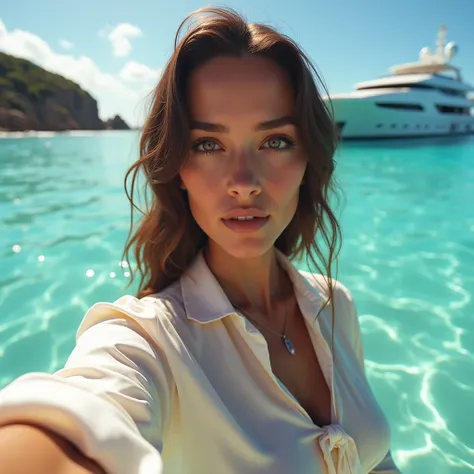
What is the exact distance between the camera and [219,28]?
101cm

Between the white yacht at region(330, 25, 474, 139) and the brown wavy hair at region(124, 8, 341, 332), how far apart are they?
18183mm

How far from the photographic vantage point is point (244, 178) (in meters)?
0.97

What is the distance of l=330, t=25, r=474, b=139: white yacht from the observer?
1980 centimetres

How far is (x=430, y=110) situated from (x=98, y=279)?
24.2 meters

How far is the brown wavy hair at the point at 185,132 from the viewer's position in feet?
3.28

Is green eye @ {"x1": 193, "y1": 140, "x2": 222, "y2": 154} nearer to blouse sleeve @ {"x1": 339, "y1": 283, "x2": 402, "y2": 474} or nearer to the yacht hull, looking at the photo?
blouse sleeve @ {"x1": 339, "y1": 283, "x2": 402, "y2": 474}

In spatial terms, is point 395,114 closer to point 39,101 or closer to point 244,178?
point 244,178

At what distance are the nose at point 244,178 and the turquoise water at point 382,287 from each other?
56 cm

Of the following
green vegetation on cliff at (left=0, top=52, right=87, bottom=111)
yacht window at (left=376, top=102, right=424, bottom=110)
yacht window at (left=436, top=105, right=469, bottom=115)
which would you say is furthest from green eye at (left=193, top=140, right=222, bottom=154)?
green vegetation on cliff at (left=0, top=52, right=87, bottom=111)

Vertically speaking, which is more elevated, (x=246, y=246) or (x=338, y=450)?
(x=246, y=246)

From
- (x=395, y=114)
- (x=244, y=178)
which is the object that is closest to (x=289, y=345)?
(x=244, y=178)

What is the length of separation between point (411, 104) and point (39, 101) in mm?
45016

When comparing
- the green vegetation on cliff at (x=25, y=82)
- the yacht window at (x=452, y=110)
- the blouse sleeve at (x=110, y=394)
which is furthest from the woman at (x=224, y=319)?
the green vegetation on cliff at (x=25, y=82)

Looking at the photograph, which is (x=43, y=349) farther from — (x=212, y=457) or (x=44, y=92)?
(x=44, y=92)
